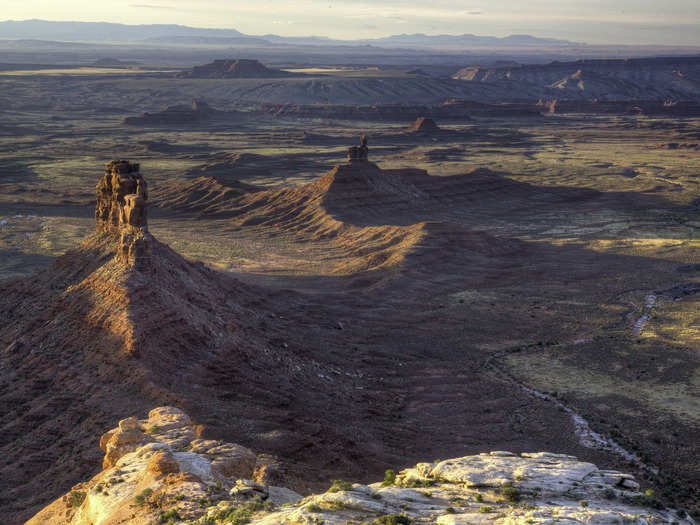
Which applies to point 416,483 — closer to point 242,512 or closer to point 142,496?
point 242,512

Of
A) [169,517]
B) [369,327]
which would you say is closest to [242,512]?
[169,517]

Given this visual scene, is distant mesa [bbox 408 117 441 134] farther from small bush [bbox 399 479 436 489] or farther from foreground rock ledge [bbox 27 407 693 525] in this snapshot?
small bush [bbox 399 479 436 489]

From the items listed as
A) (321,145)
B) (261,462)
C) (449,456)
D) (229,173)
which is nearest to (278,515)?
(261,462)

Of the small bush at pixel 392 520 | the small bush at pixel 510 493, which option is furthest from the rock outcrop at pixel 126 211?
the small bush at pixel 510 493

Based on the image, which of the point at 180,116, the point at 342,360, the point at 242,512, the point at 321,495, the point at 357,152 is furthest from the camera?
the point at 180,116

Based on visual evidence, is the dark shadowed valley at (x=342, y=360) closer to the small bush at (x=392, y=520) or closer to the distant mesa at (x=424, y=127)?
the small bush at (x=392, y=520)
